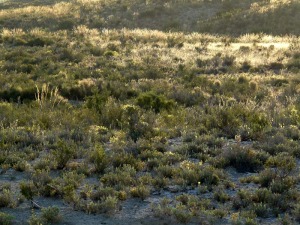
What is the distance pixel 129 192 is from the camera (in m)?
→ 7.88

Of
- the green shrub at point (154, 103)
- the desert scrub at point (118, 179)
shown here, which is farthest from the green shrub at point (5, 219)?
the green shrub at point (154, 103)

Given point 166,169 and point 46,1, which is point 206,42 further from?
point 46,1

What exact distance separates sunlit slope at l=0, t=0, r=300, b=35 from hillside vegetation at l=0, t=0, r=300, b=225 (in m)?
14.9

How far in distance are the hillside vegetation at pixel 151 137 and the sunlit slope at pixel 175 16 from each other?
14.9m

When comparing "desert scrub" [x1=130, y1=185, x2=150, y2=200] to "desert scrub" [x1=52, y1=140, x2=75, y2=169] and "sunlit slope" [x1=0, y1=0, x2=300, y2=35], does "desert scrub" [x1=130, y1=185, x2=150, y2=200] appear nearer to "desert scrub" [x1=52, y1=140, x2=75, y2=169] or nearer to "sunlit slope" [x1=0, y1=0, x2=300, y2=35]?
"desert scrub" [x1=52, y1=140, x2=75, y2=169]

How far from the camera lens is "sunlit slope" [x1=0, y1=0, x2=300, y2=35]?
40.2 metres

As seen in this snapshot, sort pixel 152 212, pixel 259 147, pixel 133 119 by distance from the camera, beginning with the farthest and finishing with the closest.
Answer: pixel 133 119
pixel 259 147
pixel 152 212

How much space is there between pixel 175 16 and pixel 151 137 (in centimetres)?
3520

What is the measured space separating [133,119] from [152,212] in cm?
466

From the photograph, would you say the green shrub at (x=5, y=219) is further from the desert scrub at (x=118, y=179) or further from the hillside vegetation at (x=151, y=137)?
the desert scrub at (x=118, y=179)

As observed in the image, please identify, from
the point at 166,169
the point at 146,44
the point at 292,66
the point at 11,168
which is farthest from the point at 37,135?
the point at 146,44

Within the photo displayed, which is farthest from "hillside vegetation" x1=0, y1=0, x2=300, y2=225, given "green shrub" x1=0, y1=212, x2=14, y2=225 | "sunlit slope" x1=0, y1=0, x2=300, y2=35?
"sunlit slope" x1=0, y1=0, x2=300, y2=35

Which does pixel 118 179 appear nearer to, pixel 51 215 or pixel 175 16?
pixel 51 215

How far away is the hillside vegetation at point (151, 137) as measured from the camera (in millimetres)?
7395
